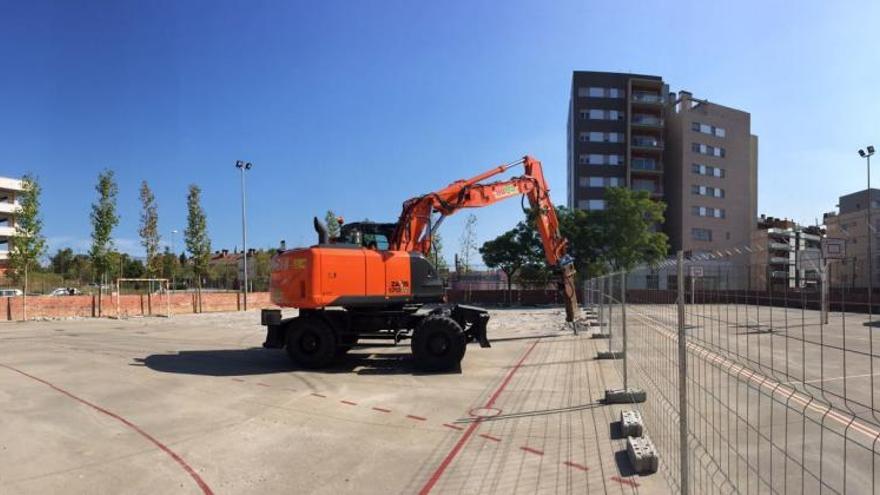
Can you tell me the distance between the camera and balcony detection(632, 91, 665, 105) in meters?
65.8

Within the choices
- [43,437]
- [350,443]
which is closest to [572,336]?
[350,443]

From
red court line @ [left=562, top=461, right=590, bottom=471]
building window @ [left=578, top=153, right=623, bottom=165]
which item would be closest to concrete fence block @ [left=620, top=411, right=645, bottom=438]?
red court line @ [left=562, top=461, right=590, bottom=471]

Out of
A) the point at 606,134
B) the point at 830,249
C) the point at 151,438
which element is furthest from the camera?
the point at 606,134

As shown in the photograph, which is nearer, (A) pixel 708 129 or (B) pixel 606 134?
(B) pixel 606 134

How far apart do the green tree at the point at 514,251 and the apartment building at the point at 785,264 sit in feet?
132

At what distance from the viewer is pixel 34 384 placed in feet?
34.2

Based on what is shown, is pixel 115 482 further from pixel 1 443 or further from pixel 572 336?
pixel 572 336

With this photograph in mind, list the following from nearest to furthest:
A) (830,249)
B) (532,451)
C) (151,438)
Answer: (830,249) → (532,451) → (151,438)

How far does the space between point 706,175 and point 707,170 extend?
0.62m

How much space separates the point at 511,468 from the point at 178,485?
324 cm

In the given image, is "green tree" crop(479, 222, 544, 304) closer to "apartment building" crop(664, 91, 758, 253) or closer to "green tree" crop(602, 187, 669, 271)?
"green tree" crop(602, 187, 669, 271)

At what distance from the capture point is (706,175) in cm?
6669

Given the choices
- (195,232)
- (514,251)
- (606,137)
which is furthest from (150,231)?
(606,137)

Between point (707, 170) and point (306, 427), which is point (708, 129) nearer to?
point (707, 170)
